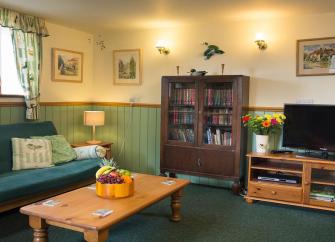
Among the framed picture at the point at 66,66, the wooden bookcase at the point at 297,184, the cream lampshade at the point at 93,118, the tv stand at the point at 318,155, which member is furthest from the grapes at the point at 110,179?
the framed picture at the point at 66,66

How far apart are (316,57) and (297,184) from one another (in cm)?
146

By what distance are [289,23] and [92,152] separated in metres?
2.77

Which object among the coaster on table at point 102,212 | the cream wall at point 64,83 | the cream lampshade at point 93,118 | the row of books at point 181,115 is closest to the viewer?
the coaster on table at point 102,212

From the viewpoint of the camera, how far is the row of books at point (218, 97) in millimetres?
4262

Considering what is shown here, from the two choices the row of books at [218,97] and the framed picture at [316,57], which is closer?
the framed picture at [316,57]

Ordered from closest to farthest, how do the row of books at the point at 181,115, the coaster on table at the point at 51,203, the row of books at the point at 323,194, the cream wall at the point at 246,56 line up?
the coaster on table at the point at 51,203, the row of books at the point at 323,194, the cream wall at the point at 246,56, the row of books at the point at 181,115

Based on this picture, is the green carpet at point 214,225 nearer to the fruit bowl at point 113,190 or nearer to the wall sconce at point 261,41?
the fruit bowl at point 113,190

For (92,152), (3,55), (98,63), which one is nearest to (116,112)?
(98,63)

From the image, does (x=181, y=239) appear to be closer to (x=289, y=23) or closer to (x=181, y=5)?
(x=181, y=5)

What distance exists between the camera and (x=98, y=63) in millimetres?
5488

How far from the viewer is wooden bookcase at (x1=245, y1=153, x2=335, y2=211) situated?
364cm

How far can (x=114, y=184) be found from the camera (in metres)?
2.75

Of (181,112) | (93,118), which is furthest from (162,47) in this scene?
(93,118)

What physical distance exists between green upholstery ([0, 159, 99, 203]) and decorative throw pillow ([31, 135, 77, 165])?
0.28ft
